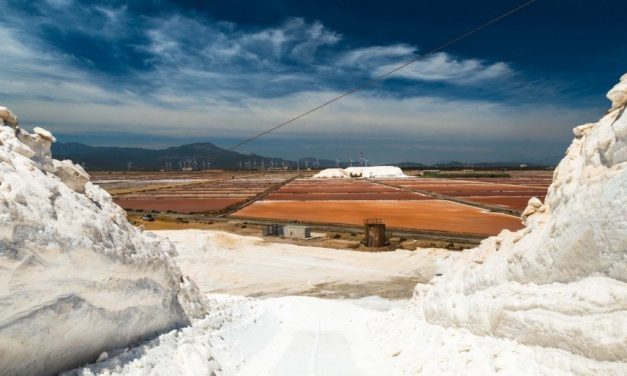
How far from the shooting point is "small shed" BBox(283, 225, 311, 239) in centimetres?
2656

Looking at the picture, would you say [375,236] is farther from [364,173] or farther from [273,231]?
[364,173]

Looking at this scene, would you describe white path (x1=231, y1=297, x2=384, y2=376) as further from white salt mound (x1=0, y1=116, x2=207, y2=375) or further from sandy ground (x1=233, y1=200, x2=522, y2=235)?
sandy ground (x1=233, y1=200, x2=522, y2=235)

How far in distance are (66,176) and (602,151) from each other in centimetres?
750

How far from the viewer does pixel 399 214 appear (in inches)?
1518

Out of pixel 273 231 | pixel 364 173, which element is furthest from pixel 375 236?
pixel 364 173

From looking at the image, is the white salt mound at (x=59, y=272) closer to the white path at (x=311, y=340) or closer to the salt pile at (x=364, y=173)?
the white path at (x=311, y=340)

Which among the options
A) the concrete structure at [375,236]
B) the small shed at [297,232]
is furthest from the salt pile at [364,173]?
the concrete structure at [375,236]

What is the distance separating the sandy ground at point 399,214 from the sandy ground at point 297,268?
10.9 metres

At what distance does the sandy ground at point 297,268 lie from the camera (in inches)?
599

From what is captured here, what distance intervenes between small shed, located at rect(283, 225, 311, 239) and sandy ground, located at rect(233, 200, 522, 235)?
7.84 metres

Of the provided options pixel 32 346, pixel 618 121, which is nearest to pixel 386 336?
pixel 618 121

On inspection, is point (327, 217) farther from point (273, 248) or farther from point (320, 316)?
point (320, 316)

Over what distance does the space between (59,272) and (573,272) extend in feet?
19.1

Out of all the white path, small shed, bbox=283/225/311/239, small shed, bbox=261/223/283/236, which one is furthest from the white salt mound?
small shed, bbox=261/223/283/236
